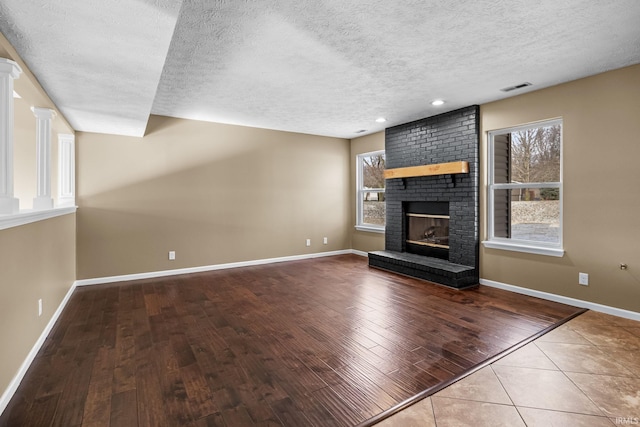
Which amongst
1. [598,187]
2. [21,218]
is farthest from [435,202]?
[21,218]

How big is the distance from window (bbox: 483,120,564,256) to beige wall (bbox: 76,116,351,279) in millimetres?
3115

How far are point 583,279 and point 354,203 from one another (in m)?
4.08

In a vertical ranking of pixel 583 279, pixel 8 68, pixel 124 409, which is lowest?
pixel 124 409

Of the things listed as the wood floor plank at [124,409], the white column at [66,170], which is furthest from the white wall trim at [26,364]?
the white column at [66,170]

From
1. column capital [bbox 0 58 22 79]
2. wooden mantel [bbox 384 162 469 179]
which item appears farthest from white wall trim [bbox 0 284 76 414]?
wooden mantel [bbox 384 162 469 179]

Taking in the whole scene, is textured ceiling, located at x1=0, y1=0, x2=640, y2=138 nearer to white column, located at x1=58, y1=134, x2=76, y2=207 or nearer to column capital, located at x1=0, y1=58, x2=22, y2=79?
column capital, located at x1=0, y1=58, x2=22, y2=79

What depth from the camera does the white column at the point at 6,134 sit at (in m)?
1.96

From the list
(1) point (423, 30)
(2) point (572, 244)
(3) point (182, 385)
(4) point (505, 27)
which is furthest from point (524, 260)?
(3) point (182, 385)

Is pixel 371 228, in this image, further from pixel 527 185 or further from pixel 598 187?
pixel 598 187

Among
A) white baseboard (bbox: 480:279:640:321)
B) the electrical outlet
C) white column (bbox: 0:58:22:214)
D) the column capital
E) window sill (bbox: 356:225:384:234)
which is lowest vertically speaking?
white baseboard (bbox: 480:279:640:321)

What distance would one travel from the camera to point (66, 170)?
168 inches

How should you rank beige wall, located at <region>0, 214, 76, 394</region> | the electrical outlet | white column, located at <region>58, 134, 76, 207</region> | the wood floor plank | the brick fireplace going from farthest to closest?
the brick fireplace < white column, located at <region>58, 134, 76, 207</region> < the electrical outlet < beige wall, located at <region>0, 214, 76, 394</region> < the wood floor plank

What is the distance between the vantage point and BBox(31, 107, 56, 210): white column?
2.99 m

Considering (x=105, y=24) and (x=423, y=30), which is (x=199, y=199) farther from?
(x=423, y=30)
